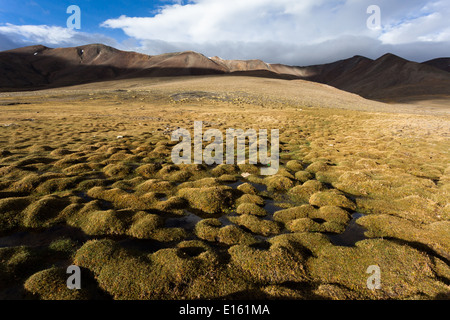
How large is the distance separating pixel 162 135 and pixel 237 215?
945 inches

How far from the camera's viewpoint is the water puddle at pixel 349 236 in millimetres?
9742

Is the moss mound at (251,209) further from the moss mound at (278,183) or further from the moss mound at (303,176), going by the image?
the moss mound at (303,176)

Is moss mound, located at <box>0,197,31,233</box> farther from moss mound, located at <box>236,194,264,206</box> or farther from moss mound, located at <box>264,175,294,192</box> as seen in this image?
moss mound, located at <box>264,175,294,192</box>

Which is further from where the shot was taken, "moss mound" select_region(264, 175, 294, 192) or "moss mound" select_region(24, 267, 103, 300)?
"moss mound" select_region(264, 175, 294, 192)

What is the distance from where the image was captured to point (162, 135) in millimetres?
32844

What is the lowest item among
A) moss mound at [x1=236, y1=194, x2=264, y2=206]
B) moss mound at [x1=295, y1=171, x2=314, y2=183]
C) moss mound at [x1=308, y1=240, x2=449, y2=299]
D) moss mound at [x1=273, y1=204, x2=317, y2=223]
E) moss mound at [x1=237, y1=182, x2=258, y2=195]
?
moss mound at [x1=308, y1=240, x2=449, y2=299]

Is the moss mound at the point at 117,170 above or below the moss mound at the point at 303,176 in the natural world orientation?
above

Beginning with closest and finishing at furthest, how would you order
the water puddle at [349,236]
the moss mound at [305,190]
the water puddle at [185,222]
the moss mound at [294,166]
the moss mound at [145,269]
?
the moss mound at [145,269]
the water puddle at [349,236]
the water puddle at [185,222]
the moss mound at [305,190]
the moss mound at [294,166]

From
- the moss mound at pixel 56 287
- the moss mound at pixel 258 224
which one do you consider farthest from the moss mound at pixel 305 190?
the moss mound at pixel 56 287

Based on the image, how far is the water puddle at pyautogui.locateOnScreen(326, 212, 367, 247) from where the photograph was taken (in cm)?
Result: 974

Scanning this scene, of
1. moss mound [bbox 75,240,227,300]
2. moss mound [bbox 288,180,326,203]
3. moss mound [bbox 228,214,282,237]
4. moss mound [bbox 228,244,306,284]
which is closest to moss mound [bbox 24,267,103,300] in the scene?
moss mound [bbox 75,240,227,300]

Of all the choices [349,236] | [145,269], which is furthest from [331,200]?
[145,269]

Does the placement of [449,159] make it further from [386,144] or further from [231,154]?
[231,154]
